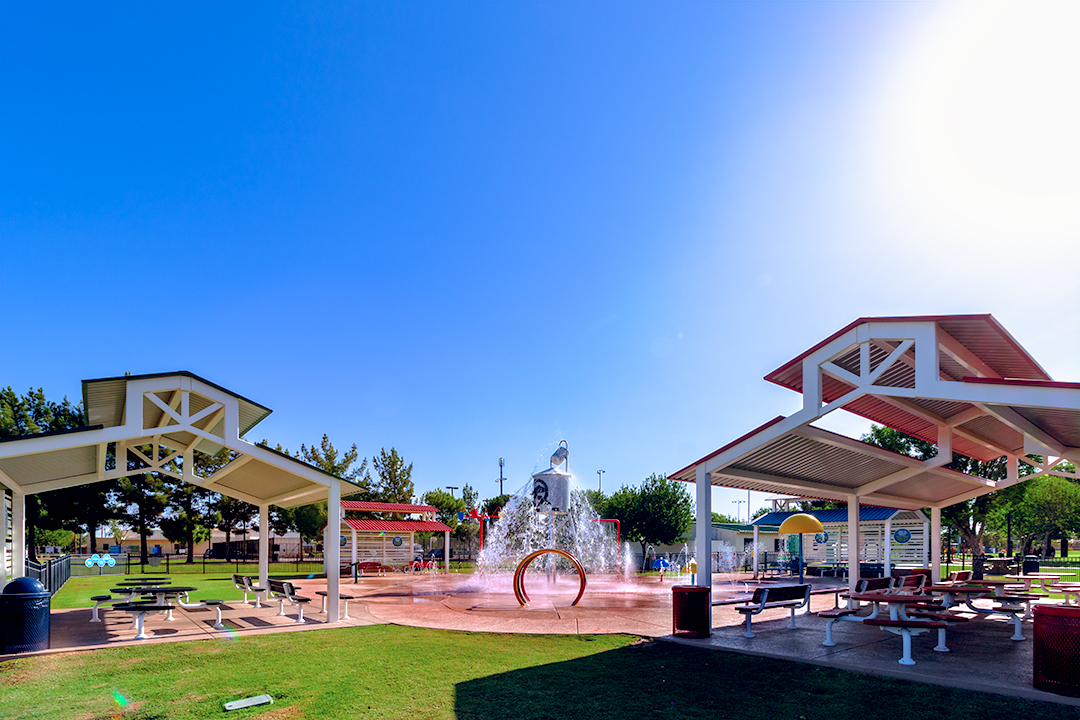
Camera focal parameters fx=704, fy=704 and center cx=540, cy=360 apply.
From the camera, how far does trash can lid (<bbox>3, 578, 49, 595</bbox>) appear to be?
404 inches

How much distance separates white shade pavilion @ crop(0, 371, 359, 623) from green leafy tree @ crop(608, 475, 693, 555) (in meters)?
26.9

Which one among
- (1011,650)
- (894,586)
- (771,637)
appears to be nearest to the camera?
(1011,650)

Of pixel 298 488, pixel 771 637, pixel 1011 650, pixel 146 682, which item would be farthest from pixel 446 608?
pixel 1011 650

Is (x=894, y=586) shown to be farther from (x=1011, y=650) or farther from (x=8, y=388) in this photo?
(x=8, y=388)

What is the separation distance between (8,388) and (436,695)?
34947mm

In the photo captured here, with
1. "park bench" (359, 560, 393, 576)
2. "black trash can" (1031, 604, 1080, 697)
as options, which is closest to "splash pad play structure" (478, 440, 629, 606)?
"park bench" (359, 560, 393, 576)

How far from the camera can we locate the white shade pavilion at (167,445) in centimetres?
1142

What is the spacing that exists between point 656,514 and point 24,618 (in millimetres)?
34322

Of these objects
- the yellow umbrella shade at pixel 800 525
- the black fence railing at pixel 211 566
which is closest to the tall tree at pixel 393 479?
the black fence railing at pixel 211 566

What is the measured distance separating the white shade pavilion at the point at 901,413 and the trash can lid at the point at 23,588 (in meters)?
10.4

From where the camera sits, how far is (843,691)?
7832 millimetres

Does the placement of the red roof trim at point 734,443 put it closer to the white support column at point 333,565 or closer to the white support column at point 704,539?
the white support column at point 704,539

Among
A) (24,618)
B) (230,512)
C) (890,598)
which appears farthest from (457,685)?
(230,512)

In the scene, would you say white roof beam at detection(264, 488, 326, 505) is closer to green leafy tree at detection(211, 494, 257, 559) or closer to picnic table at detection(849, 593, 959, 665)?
picnic table at detection(849, 593, 959, 665)
